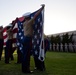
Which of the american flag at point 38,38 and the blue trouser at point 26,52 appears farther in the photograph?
the american flag at point 38,38

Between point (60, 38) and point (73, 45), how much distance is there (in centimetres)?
332

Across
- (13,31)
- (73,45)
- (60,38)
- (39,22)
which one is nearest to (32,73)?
(39,22)

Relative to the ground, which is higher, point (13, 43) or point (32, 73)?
point (13, 43)

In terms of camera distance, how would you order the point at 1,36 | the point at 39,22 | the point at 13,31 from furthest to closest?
the point at 1,36
the point at 13,31
the point at 39,22

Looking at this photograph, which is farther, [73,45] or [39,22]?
[73,45]

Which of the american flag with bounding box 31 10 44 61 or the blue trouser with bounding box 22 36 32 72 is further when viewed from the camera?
the american flag with bounding box 31 10 44 61

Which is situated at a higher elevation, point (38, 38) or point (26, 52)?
point (38, 38)

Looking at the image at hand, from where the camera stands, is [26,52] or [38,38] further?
[38,38]

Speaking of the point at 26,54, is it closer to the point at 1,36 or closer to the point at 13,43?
the point at 13,43

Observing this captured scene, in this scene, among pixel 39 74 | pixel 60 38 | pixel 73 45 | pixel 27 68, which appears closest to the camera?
pixel 39 74

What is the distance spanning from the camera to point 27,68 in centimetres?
688

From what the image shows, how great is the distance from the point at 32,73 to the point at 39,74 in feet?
1.03

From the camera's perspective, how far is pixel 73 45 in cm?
2753

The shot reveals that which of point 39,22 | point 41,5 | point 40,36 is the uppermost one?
point 41,5
